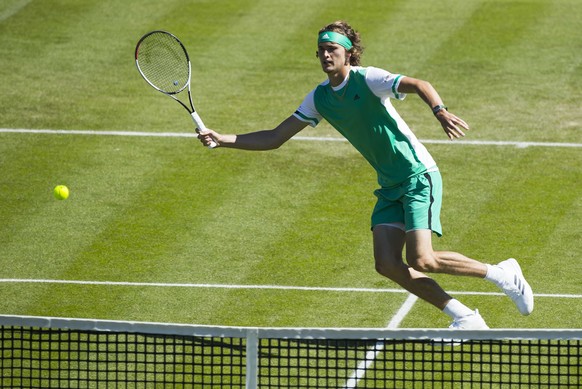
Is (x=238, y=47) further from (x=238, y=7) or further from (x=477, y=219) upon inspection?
(x=477, y=219)

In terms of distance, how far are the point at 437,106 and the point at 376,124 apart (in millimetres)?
840

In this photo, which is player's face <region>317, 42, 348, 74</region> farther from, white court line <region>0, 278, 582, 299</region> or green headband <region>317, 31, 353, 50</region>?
white court line <region>0, 278, 582, 299</region>

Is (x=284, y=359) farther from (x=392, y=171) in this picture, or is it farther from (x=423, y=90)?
(x=423, y=90)

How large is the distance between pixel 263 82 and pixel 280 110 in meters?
1.06

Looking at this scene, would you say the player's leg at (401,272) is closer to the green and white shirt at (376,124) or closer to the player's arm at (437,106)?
the green and white shirt at (376,124)

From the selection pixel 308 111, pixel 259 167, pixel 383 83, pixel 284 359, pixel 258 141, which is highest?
pixel 383 83

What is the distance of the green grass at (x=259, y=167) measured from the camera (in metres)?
12.2

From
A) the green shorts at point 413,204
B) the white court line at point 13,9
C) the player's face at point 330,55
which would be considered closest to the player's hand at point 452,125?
the green shorts at point 413,204

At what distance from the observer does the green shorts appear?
→ 10000 mm

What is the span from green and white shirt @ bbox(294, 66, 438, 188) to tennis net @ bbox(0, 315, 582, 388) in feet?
4.69

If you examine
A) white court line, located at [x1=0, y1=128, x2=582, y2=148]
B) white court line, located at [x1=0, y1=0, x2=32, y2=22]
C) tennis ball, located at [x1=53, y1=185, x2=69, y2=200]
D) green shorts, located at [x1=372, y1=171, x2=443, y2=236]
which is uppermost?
green shorts, located at [x1=372, y1=171, x2=443, y2=236]

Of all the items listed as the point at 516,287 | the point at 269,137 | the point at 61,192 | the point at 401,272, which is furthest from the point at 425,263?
the point at 61,192

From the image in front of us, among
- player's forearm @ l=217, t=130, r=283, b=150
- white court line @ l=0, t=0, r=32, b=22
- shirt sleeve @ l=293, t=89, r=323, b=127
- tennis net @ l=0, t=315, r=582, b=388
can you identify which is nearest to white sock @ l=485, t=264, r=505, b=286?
tennis net @ l=0, t=315, r=582, b=388

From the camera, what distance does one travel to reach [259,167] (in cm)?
1566
